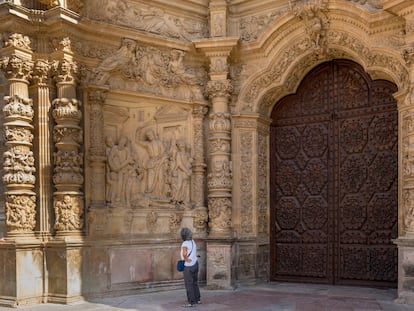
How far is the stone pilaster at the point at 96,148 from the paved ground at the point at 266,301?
1776 mm

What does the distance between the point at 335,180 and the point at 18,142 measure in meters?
5.78

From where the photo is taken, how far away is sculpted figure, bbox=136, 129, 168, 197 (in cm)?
928

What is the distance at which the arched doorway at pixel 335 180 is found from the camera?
8773 mm

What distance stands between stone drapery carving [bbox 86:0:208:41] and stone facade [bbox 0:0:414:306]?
0.08ft

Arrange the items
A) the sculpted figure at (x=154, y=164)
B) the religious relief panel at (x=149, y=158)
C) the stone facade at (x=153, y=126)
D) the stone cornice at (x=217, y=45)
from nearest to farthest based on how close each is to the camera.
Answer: the stone facade at (x=153, y=126), the religious relief panel at (x=149, y=158), the sculpted figure at (x=154, y=164), the stone cornice at (x=217, y=45)

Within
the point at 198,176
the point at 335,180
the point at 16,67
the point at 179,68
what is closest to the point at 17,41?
the point at 16,67

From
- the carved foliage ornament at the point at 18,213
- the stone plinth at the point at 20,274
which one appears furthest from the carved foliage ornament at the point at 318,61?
the stone plinth at the point at 20,274

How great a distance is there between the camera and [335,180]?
9375 mm

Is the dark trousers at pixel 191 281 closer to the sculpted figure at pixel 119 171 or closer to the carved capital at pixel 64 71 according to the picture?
the sculpted figure at pixel 119 171

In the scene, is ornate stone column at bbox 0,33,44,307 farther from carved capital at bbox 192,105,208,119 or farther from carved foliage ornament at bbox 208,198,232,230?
carved foliage ornament at bbox 208,198,232,230

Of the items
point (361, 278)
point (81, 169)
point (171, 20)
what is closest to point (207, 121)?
point (171, 20)

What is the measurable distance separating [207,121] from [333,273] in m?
3.84

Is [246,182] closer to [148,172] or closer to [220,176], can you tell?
[220,176]

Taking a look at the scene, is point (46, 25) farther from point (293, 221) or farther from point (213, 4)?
point (293, 221)
